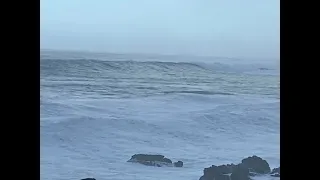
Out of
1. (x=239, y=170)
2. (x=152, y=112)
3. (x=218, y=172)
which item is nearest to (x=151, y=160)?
(x=218, y=172)

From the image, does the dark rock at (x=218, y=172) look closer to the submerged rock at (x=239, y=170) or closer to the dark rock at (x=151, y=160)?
the submerged rock at (x=239, y=170)

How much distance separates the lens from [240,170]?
1.51 metres

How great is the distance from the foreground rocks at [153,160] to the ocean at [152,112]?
3cm

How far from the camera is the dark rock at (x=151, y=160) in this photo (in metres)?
1.81

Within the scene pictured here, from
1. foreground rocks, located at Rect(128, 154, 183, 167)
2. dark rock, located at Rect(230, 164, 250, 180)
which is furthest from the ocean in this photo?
dark rock, located at Rect(230, 164, 250, 180)

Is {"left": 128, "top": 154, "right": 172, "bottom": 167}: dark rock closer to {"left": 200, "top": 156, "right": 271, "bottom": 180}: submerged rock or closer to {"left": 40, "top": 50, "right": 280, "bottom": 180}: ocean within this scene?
{"left": 40, "top": 50, "right": 280, "bottom": 180}: ocean

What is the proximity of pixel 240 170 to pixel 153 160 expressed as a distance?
46 centimetres

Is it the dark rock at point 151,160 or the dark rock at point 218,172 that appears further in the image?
the dark rock at point 151,160

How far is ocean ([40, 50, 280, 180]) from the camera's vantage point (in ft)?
6.40

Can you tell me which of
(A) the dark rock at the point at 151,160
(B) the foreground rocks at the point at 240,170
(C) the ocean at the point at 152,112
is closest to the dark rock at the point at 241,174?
(B) the foreground rocks at the point at 240,170
